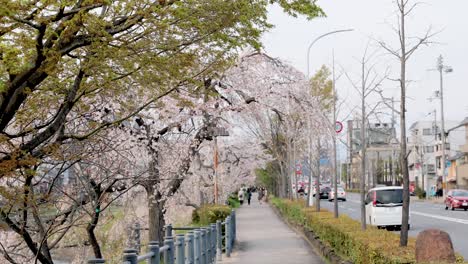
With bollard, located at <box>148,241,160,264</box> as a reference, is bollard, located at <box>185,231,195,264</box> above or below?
below

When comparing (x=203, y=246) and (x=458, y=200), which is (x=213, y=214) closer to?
(x=203, y=246)

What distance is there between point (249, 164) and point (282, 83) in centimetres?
2914

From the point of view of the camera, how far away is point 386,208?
88.1 feet

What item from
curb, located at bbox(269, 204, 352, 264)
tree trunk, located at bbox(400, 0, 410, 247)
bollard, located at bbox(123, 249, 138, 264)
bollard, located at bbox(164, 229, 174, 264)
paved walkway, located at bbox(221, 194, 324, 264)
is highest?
tree trunk, located at bbox(400, 0, 410, 247)

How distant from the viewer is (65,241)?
79.5ft

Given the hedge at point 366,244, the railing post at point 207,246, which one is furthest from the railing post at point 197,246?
the hedge at point 366,244

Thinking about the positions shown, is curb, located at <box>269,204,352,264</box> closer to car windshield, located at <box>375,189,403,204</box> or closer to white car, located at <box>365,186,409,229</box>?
white car, located at <box>365,186,409,229</box>

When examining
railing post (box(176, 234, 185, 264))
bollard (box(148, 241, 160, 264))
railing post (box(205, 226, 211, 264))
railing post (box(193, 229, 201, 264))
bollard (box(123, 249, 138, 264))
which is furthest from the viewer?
railing post (box(205, 226, 211, 264))

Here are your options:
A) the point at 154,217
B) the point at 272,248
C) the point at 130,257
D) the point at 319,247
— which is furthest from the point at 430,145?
the point at 130,257

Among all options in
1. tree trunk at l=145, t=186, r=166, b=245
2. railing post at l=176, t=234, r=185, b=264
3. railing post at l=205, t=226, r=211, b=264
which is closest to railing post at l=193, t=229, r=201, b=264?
railing post at l=205, t=226, r=211, b=264

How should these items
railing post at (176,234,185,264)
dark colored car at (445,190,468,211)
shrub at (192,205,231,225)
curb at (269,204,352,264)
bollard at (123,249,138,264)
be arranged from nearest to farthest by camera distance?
bollard at (123,249,138,264) → railing post at (176,234,185,264) → curb at (269,204,352,264) → shrub at (192,205,231,225) → dark colored car at (445,190,468,211)

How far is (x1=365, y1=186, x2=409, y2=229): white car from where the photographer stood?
87.6 ft

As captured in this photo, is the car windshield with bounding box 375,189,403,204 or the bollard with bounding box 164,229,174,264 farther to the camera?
the car windshield with bounding box 375,189,403,204

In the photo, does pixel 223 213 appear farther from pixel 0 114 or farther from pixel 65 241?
pixel 0 114
